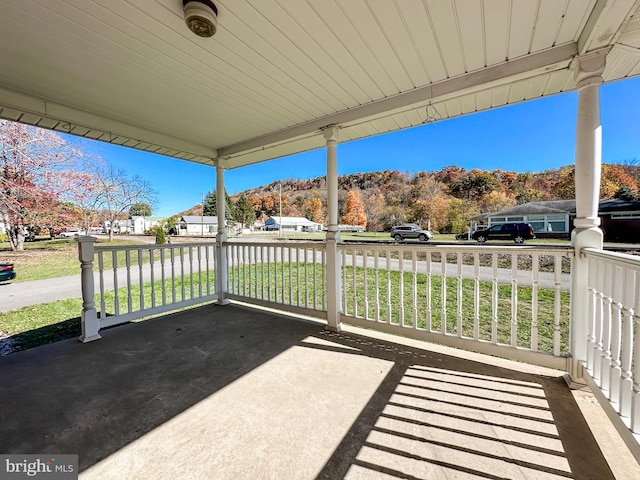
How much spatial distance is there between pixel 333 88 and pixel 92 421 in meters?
2.85

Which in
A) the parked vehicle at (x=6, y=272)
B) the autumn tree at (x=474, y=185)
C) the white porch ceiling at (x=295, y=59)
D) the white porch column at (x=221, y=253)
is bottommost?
the parked vehicle at (x=6, y=272)

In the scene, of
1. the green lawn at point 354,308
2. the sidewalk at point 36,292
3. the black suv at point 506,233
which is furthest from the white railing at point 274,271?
the sidewalk at point 36,292

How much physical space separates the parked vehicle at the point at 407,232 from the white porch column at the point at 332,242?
1015 mm

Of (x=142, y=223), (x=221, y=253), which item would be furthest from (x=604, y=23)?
(x=142, y=223)

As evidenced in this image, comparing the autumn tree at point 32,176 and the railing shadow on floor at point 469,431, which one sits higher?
the autumn tree at point 32,176

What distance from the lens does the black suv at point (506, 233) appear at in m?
2.68

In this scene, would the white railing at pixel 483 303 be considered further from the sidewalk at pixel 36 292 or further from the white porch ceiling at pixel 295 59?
the sidewalk at pixel 36 292

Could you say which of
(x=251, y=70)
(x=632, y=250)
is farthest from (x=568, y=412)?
(x=251, y=70)

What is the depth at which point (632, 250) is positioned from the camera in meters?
1.79

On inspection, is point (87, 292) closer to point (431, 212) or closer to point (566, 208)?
point (431, 212)

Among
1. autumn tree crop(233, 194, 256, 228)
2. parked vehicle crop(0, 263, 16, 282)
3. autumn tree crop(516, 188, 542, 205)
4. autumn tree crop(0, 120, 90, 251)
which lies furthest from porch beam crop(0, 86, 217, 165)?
autumn tree crop(233, 194, 256, 228)

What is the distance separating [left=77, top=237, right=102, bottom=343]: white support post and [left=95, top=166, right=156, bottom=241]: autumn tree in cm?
650

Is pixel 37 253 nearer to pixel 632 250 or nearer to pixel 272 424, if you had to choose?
pixel 272 424

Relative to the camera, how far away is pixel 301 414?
4.81 feet
